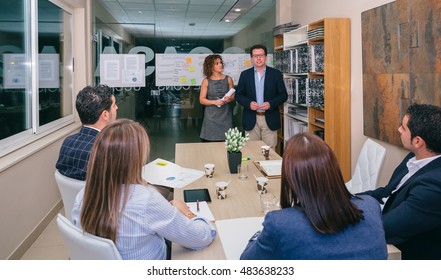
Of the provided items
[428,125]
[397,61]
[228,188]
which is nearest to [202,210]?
[228,188]

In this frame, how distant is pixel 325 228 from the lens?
37.3 inches

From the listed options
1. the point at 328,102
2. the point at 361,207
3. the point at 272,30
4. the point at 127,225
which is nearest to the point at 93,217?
the point at 127,225

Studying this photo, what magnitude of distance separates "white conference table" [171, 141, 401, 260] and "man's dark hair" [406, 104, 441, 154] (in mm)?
588

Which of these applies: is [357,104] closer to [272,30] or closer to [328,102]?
[328,102]

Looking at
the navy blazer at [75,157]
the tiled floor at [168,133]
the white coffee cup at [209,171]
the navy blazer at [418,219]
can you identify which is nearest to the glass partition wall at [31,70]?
the navy blazer at [75,157]

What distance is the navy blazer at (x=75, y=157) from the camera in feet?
5.72

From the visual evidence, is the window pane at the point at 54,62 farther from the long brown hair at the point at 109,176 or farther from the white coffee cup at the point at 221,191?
the long brown hair at the point at 109,176

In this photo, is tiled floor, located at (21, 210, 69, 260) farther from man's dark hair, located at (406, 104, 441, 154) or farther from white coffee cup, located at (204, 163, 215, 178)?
man's dark hair, located at (406, 104, 441, 154)

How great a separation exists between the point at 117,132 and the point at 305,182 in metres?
0.64

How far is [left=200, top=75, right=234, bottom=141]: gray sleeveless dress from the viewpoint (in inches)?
157

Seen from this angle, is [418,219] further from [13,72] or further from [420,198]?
[13,72]

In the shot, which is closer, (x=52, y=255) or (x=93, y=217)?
(x=93, y=217)

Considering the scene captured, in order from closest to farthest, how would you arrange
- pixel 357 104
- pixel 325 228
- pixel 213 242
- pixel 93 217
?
pixel 325 228, pixel 93 217, pixel 213 242, pixel 357 104

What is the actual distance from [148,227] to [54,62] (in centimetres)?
305
